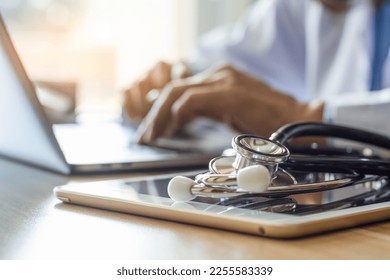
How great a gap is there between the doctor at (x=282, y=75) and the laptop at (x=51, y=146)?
0.15 feet

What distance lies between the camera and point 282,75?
120cm

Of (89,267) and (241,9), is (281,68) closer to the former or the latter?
(89,267)

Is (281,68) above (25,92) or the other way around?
above

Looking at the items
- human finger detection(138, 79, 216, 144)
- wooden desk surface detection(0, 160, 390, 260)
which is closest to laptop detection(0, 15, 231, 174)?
human finger detection(138, 79, 216, 144)

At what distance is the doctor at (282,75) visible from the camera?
653 millimetres

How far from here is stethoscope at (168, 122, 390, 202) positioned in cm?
28

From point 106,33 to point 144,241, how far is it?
7.56ft

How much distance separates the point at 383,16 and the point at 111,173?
67 centimetres

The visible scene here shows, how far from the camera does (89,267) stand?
0.76 feet

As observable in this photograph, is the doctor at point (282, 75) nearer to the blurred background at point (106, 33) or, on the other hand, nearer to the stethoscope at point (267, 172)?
the stethoscope at point (267, 172)

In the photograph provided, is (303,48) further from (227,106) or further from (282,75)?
(227,106)

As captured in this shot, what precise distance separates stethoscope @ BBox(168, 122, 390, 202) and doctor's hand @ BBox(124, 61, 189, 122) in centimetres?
51

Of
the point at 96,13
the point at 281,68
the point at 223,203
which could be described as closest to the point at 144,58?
the point at 96,13

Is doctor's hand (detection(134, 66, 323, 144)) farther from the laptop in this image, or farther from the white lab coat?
the white lab coat
